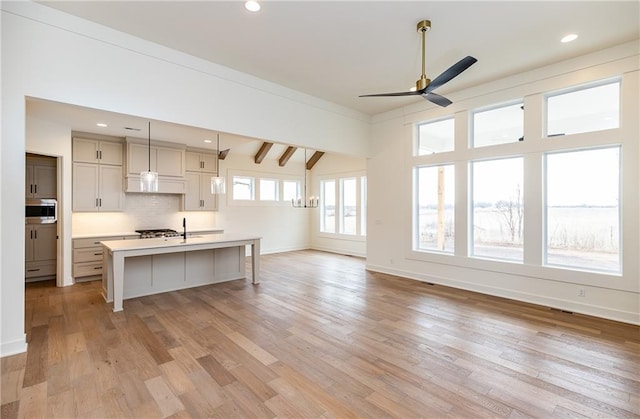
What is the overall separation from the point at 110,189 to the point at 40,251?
162cm

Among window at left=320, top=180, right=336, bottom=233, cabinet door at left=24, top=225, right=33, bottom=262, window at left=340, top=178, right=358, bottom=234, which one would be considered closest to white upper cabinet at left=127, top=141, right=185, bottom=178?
cabinet door at left=24, top=225, right=33, bottom=262

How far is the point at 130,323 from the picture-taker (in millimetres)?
3535

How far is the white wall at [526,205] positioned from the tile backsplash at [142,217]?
4.57 meters

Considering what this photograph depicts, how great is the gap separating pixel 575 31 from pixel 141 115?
5058mm

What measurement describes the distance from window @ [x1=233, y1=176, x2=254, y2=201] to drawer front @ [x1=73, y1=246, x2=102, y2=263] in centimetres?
350

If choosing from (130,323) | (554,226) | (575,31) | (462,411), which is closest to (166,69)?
(130,323)

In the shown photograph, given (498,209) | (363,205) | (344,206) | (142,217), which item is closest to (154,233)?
(142,217)

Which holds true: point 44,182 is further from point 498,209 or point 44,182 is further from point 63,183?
point 498,209

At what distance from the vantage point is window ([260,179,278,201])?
9023mm

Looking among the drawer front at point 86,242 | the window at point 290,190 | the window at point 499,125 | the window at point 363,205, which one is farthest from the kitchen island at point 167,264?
the window at point 499,125

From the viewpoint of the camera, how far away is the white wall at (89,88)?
2.69 m

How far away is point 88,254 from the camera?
5.54 metres

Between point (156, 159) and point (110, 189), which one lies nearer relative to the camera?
point (110, 189)

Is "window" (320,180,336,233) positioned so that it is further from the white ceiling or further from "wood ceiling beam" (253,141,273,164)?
the white ceiling
